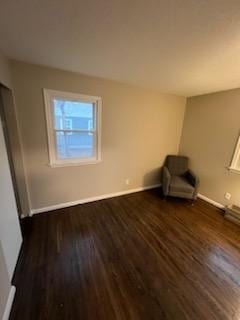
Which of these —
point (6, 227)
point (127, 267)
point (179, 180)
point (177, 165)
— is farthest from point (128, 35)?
point (177, 165)

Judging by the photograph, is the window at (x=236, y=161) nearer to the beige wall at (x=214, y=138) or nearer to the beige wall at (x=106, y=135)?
the beige wall at (x=214, y=138)

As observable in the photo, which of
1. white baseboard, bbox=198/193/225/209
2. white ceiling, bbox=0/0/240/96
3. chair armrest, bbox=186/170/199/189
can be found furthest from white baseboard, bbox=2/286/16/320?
white baseboard, bbox=198/193/225/209

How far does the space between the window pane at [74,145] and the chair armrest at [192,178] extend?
2174 mm

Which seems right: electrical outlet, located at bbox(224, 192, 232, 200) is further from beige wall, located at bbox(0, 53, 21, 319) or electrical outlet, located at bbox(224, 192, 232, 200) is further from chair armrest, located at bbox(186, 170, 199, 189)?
beige wall, located at bbox(0, 53, 21, 319)

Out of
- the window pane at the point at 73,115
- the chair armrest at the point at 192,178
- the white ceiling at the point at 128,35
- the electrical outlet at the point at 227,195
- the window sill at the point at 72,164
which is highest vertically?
the white ceiling at the point at 128,35

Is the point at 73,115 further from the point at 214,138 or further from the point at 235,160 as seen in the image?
the point at 235,160

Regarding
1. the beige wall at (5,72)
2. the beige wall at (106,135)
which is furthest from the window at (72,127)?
the beige wall at (5,72)

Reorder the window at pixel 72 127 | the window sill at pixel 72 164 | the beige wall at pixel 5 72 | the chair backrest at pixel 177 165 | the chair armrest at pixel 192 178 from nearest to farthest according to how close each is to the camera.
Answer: the beige wall at pixel 5 72
the window at pixel 72 127
the window sill at pixel 72 164
the chair armrest at pixel 192 178
the chair backrest at pixel 177 165

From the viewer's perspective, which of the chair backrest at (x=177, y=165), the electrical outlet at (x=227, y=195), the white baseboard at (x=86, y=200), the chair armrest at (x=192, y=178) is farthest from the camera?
the chair backrest at (x=177, y=165)

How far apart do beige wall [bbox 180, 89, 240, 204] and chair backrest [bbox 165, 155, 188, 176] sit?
0.62 ft

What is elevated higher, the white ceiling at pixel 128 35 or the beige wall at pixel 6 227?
the white ceiling at pixel 128 35

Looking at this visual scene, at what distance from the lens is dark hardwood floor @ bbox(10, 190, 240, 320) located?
51.1 inches

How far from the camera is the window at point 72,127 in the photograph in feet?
7.67

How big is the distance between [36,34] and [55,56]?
0.46 m
